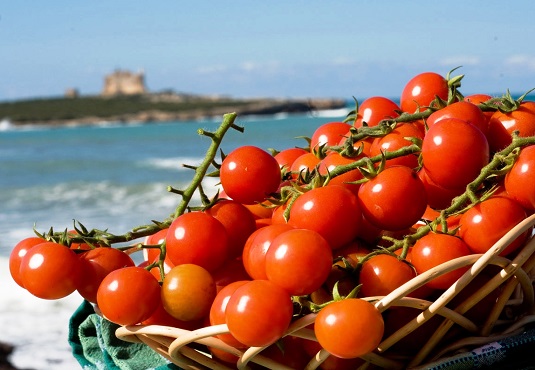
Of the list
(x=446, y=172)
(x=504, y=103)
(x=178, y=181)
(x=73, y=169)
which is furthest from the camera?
(x=73, y=169)

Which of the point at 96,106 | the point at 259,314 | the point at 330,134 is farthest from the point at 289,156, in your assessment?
the point at 96,106

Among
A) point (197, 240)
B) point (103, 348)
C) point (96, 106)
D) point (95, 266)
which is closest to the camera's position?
point (197, 240)

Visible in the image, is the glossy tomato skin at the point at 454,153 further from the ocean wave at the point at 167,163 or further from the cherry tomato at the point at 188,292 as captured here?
the ocean wave at the point at 167,163

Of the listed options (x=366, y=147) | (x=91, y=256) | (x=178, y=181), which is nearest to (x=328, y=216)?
(x=366, y=147)

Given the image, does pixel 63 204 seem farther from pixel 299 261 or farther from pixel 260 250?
pixel 299 261

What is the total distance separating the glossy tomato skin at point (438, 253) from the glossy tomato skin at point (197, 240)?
0.34 metres

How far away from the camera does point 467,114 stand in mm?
1451

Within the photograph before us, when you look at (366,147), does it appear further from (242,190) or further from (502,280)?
(502,280)

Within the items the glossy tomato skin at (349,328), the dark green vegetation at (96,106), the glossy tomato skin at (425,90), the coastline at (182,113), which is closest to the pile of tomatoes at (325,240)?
the glossy tomato skin at (349,328)

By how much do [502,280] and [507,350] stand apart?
15cm

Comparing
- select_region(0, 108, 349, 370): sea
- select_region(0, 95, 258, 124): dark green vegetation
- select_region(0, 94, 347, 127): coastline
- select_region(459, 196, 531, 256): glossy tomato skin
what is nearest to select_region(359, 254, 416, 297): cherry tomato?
select_region(459, 196, 531, 256): glossy tomato skin

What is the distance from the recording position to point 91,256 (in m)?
1.43

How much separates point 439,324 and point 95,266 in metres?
0.63

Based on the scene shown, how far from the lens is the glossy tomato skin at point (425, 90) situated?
1.69 metres
